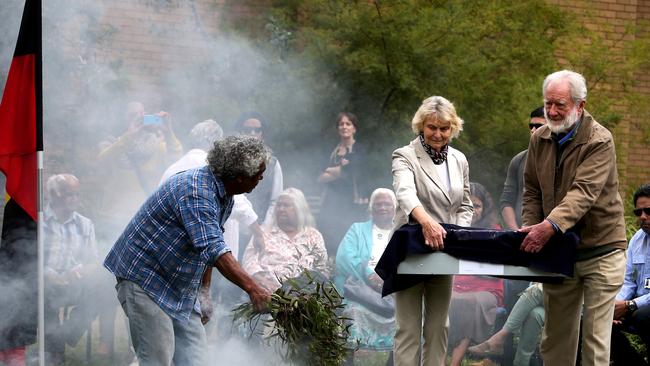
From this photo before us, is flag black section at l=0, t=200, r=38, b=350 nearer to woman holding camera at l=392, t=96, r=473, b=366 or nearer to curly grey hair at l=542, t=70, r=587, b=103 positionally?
woman holding camera at l=392, t=96, r=473, b=366

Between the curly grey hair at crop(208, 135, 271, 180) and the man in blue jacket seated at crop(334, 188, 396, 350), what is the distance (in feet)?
11.2

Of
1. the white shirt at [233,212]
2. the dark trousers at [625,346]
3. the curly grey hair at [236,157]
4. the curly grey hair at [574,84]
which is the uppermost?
the curly grey hair at [574,84]

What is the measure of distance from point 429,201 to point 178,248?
176 cm

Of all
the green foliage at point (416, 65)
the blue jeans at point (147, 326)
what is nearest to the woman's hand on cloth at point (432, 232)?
the blue jeans at point (147, 326)

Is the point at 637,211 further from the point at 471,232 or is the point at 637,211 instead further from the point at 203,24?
the point at 203,24

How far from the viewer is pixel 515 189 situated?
9.12 meters

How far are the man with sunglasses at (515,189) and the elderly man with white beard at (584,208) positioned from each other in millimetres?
2159

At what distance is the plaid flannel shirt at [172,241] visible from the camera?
5816 millimetres

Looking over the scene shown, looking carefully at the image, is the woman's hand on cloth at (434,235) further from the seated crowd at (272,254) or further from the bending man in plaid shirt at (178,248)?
the seated crowd at (272,254)

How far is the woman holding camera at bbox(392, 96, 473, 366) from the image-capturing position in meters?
6.82

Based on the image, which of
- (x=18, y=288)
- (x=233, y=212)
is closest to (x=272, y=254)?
(x=233, y=212)

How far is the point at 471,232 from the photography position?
6.39 metres

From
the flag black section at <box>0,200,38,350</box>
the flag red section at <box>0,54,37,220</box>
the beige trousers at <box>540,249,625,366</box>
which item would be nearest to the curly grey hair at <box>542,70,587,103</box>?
the beige trousers at <box>540,249,625,366</box>

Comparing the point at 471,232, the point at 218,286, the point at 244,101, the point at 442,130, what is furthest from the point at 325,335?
the point at 244,101
